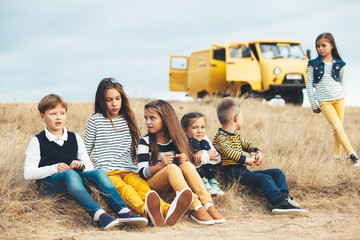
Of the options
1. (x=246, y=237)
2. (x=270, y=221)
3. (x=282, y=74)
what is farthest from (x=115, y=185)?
(x=282, y=74)

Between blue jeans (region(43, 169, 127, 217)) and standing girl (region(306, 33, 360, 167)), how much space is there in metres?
3.58

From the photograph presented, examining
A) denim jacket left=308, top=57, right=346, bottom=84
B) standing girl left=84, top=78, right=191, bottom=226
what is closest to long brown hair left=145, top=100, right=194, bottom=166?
standing girl left=84, top=78, right=191, bottom=226

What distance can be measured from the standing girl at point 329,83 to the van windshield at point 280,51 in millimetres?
6056

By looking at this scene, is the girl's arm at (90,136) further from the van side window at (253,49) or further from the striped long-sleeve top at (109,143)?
the van side window at (253,49)

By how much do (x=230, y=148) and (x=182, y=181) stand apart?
0.79 metres

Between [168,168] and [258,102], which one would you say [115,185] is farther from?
[258,102]

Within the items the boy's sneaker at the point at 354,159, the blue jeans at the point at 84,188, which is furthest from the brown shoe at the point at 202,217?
the boy's sneaker at the point at 354,159

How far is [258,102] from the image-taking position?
1067 centimetres

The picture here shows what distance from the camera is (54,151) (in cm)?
338

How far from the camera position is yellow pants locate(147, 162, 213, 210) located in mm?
3283

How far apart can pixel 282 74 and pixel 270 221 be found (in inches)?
331

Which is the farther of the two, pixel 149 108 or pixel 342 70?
pixel 342 70

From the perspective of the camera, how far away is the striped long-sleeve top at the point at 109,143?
370cm

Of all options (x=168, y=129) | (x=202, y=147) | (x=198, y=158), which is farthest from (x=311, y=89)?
(x=168, y=129)
